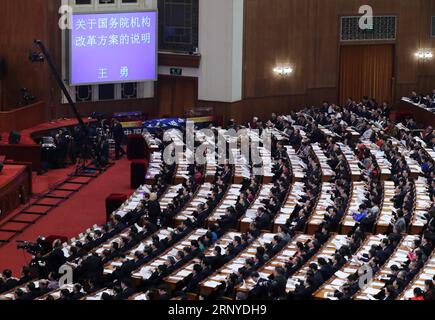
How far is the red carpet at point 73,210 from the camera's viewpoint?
21.2m

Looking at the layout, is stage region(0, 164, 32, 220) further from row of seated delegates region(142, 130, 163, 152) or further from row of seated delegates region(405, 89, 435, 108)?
row of seated delegates region(405, 89, 435, 108)

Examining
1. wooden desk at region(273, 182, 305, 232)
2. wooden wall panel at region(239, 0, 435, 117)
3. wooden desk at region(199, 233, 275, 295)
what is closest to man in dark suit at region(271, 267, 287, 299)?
wooden desk at region(199, 233, 275, 295)

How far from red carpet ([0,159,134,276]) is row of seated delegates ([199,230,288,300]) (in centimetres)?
484

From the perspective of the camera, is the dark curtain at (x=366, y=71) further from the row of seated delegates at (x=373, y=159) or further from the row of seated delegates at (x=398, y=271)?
the row of seated delegates at (x=398, y=271)

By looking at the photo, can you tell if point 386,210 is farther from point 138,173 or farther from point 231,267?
point 138,173

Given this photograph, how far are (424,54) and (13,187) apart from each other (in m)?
21.0

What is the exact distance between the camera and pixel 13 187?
24.7m

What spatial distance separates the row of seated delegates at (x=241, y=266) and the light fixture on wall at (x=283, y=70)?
16.7 meters

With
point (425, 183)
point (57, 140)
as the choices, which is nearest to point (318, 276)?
point (425, 183)

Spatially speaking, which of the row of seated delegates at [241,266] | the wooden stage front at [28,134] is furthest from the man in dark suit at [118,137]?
the row of seated delegates at [241,266]

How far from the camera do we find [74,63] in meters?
32.9

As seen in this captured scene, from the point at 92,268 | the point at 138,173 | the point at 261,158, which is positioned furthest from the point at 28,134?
the point at 92,268

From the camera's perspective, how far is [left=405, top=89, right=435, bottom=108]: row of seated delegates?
35125 mm
